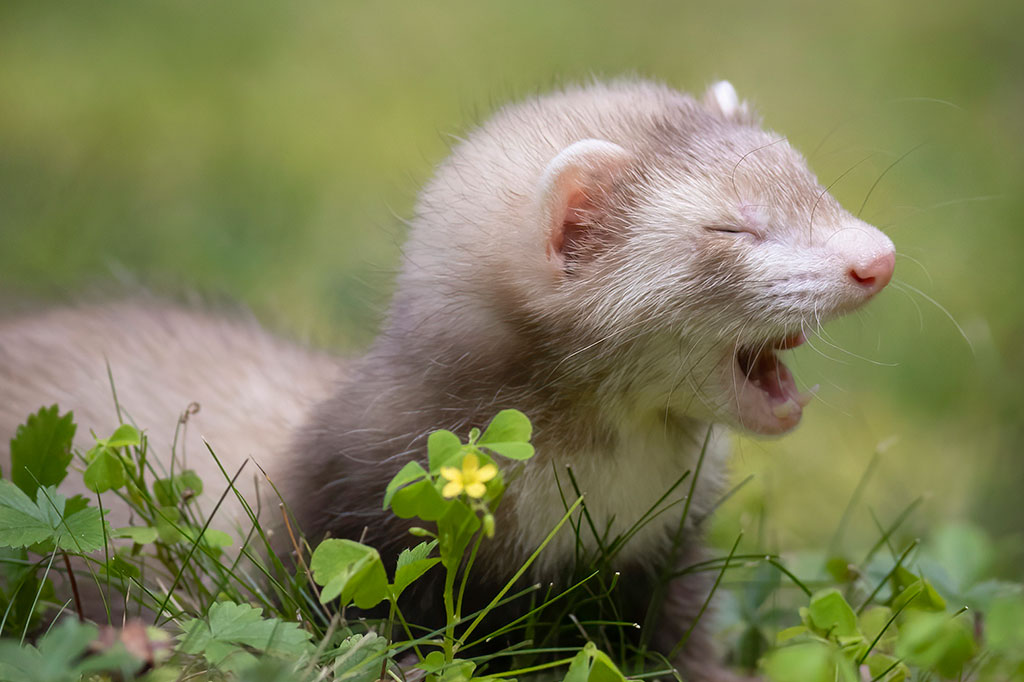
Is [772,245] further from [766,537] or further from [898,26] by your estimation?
[898,26]

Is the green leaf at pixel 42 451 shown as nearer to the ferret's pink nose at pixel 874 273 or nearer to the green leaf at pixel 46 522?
the green leaf at pixel 46 522

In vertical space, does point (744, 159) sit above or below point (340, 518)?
above

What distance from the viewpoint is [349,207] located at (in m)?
4.89

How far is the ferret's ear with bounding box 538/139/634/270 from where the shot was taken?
191cm

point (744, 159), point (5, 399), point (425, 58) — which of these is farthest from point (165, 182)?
point (744, 159)

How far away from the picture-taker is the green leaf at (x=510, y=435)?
166cm

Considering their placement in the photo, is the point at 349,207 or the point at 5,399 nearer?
the point at 5,399

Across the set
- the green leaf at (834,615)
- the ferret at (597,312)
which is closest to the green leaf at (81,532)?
the ferret at (597,312)

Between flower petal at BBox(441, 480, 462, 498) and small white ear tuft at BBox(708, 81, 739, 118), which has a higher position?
small white ear tuft at BBox(708, 81, 739, 118)

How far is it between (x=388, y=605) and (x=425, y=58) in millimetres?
4711

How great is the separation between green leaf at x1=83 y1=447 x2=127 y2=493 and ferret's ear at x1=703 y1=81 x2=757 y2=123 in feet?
4.62

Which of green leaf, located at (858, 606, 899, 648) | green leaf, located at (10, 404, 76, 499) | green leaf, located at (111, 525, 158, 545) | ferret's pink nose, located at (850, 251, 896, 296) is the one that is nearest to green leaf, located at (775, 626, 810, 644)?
green leaf, located at (858, 606, 899, 648)

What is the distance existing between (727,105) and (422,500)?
1179mm

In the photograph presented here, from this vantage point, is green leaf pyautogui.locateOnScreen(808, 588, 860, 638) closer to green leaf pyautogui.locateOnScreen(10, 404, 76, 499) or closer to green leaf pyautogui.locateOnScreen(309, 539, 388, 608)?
green leaf pyautogui.locateOnScreen(309, 539, 388, 608)
